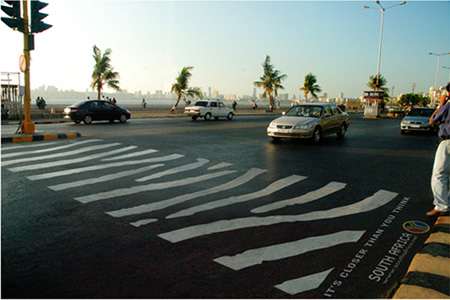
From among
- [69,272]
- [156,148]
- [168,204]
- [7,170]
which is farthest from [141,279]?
[156,148]

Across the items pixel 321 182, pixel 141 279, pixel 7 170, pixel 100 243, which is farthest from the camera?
pixel 7 170

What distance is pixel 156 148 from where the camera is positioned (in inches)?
441

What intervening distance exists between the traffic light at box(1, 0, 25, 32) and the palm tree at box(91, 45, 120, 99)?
28818mm

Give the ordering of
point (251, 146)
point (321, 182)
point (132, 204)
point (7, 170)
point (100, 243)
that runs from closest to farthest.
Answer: point (100, 243)
point (132, 204)
point (321, 182)
point (7, 170)
point (251, 146)

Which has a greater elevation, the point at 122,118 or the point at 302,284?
the point at 122,118

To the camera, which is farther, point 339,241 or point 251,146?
point 251,146

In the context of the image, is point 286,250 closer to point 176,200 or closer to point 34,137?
point 176,200

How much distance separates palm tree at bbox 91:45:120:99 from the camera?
40.2m

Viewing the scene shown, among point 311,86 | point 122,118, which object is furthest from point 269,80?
point 122,118

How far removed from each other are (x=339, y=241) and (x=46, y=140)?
11.7 meters

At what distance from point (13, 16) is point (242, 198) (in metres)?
11.6

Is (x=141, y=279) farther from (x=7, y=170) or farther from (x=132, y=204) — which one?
(x=7, y=170)

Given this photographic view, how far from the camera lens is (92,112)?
21531mm

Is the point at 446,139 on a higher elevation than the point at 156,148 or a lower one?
higher
